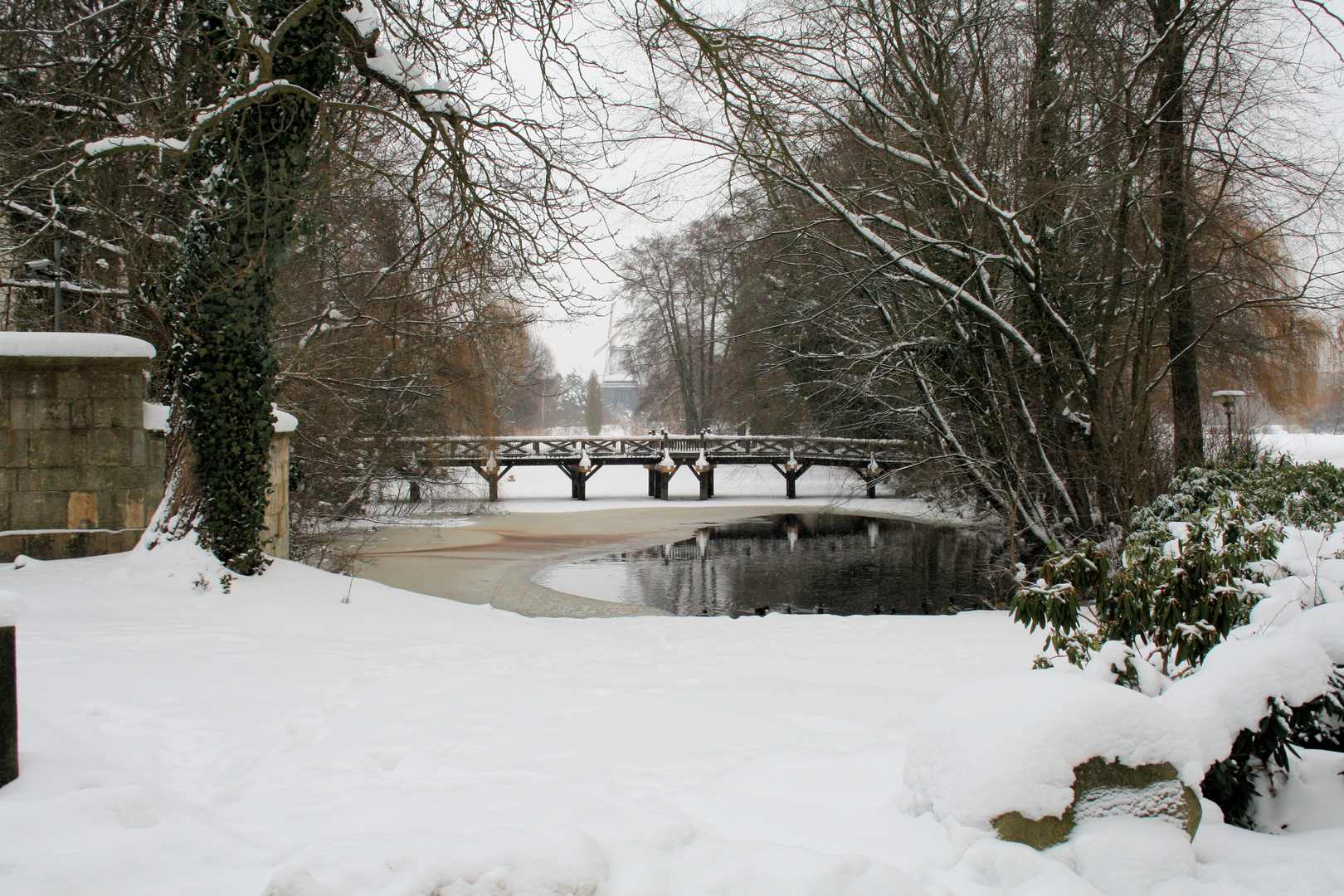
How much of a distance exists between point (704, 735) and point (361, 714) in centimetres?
146

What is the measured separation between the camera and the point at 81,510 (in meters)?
6.20

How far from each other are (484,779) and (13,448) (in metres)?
5.45

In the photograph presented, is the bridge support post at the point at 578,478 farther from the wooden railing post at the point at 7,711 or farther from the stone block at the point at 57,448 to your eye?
the wooden railing post at the point at 7,711

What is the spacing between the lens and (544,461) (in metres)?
24.7

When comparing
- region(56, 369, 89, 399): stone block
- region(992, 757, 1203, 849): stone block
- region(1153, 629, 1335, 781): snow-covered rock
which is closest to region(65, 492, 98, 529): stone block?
region(56, 369, 89, 399): stone block

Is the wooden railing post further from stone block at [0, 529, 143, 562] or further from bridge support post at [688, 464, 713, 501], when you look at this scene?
bridge support post at [688, 464, 713, 501]

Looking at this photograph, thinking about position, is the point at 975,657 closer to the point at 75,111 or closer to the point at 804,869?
the point at 804,869

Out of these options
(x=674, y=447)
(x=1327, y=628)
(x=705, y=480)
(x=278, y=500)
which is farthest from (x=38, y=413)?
(x=674, y=447)

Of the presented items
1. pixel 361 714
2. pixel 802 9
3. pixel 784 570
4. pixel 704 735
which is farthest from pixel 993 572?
pixel 361 714

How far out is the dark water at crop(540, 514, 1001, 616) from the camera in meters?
10.4

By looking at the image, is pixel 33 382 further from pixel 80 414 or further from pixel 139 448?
pixel 139 448

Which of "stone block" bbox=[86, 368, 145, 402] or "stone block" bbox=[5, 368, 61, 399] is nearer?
"stone block" bbox=[5, 368, 61, 399]

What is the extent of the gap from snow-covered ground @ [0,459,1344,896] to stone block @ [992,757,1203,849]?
0.26 ft

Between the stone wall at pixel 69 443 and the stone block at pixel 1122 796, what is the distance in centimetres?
651
